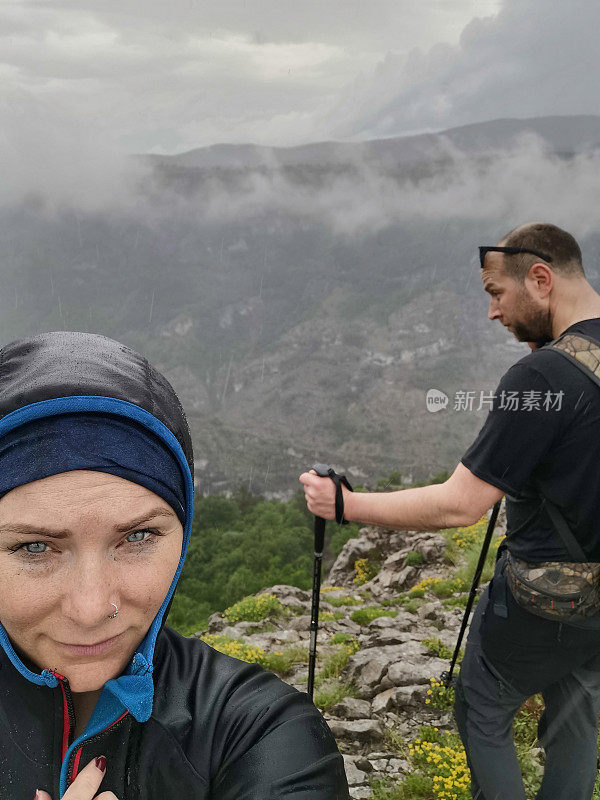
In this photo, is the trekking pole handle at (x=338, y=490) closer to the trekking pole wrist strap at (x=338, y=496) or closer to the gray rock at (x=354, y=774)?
the trekking pole wrist strap at (x=338, y=496)

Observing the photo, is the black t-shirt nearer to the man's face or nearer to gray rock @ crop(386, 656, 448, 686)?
the man's face

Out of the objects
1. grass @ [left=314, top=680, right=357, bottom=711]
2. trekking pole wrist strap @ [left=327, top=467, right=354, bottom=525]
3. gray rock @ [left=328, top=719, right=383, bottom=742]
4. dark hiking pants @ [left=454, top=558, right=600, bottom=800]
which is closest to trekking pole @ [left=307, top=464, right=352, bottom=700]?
trekking pole wrist strap @ [left=327, top=467, right=354, bottom=525]

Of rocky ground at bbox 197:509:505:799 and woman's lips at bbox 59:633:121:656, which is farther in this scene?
rocky ground at bbox 197:509:505:799

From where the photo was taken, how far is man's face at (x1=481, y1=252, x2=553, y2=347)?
323 centimetres

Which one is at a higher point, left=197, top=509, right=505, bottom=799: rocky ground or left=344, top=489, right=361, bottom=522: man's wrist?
left=344, top=489, right=361, bottom=522: man's wrist

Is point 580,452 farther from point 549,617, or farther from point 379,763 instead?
point 379,763

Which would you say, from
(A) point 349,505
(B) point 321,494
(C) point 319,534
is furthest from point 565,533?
(C) point 319,534

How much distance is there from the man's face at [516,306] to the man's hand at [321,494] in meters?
1.32

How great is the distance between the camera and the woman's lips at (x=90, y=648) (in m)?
1.36

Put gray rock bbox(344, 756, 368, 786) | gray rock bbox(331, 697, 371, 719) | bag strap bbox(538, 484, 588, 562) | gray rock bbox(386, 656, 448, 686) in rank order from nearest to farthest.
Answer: bag strap bbox(538, 484, 588, 562) < gray rock bbox(344, 756, 368, 786) < gray rock bbox(331, 697, 371, 719) < gray rock bbox(386, 656, 448, 686)

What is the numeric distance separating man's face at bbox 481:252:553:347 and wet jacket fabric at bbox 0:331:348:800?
2348 mm

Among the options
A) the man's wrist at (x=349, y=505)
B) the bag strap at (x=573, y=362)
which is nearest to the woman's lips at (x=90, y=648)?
the man's wrist at (x=349, y=505)

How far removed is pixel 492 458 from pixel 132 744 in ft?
6.62

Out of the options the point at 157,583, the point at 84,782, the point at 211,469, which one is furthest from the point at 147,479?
the point at 211,469
